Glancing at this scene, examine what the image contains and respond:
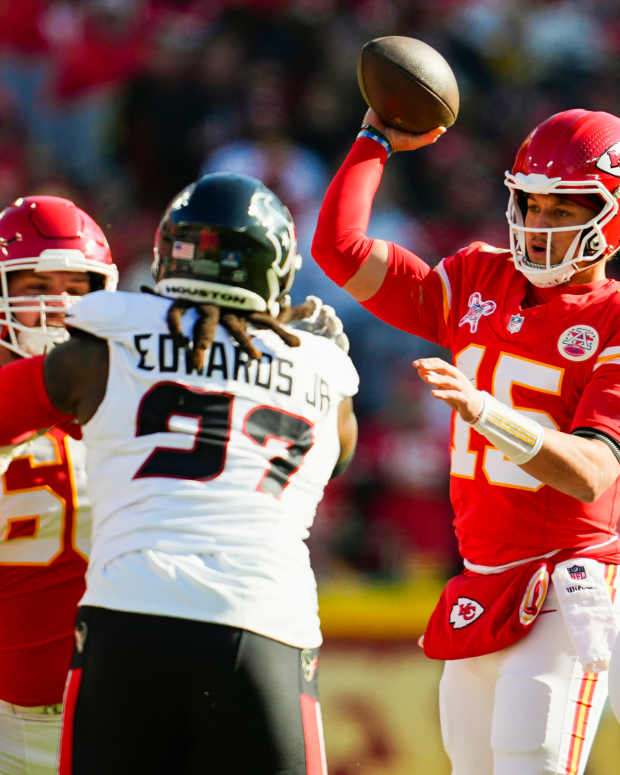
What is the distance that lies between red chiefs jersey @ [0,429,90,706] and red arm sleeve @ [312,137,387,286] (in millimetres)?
897

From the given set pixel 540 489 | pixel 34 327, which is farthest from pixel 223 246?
pixel 540 489

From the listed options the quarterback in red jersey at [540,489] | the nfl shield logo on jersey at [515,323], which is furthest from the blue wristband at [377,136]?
the nfl shield logo on jersey at [515,323]

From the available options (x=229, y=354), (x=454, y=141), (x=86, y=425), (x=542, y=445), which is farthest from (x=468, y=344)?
(x=454, y=141)

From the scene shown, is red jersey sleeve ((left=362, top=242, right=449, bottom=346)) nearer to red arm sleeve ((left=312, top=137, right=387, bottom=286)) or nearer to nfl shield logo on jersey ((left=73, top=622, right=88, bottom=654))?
red arm sleeve ((left=312, top=137, right=387, bottom=286))

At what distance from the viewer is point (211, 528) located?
2348 millimetres

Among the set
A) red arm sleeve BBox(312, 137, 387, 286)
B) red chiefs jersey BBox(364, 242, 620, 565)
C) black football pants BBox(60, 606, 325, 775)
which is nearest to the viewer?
black football pants BBox(60, 606, 325, 775)

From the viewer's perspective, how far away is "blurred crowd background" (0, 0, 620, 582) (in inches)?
313

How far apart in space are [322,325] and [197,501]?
2.06 ft

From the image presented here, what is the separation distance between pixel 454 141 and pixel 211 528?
6550 mm

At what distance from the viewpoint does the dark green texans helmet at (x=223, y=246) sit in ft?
8.32

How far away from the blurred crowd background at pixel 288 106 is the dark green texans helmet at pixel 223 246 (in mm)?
4765

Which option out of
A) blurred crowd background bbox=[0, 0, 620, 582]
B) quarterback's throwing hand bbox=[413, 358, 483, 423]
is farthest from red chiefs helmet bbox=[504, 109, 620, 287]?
blurred crowd background bbox=[0, 0, 620, 582]

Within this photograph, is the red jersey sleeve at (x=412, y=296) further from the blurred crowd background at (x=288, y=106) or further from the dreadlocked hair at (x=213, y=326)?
the blurred crowd background at (x=288, y=106)

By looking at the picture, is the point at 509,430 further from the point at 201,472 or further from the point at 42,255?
the point at 42,255
